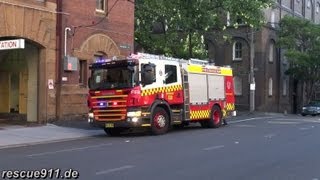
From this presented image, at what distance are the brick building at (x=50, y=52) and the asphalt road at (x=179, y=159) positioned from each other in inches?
325

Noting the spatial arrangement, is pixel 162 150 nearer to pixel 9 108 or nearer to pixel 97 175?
pixel 97 175

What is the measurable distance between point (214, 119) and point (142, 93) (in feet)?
20.7

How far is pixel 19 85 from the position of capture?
2861cm

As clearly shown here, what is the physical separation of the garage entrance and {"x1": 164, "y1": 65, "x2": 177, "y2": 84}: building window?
23.7 ft

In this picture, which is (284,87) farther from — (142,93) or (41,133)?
(41,133)

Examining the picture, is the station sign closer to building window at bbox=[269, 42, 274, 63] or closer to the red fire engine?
the red fire engine

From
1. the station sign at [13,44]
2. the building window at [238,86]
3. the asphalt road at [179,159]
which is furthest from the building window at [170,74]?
the building window at [238,86]

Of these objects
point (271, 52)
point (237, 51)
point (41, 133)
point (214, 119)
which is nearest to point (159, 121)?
point (41, 133)

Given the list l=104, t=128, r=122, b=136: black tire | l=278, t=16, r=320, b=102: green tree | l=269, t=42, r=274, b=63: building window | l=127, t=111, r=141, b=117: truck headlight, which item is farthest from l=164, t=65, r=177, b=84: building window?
l=269, t=42, r=274, b=63: building window

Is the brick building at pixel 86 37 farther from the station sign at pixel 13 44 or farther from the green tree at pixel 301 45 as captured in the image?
the green tree at pixel 301 45

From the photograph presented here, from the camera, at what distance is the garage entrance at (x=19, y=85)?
2702 cm


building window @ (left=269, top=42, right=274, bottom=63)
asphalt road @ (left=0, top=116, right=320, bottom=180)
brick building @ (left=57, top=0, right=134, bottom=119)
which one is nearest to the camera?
asphalt road @ (left=0, top=116, right=320, bottom=180)

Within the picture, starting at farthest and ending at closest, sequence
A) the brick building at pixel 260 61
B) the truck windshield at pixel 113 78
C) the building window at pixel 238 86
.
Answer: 1. the building window at pixel 238 86
2. the brick building at pixel 260 61
3. the truck windshield at pixel 113 78

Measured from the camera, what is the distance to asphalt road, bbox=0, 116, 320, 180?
37.3ft
